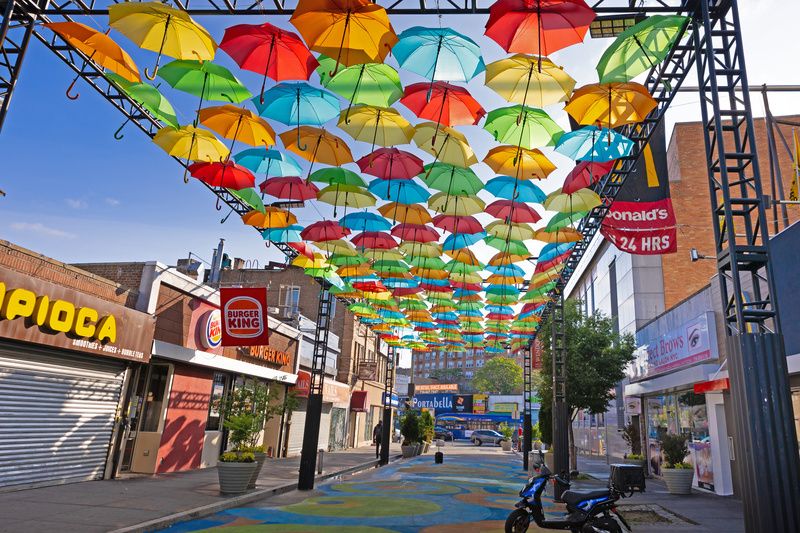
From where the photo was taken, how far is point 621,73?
333 inches

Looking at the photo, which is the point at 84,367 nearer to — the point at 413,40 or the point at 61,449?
the point at 61,449

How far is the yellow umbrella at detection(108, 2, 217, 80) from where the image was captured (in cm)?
805

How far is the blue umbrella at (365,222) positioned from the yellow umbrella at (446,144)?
4315 mm

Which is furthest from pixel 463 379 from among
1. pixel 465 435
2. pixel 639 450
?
pixel 639 450

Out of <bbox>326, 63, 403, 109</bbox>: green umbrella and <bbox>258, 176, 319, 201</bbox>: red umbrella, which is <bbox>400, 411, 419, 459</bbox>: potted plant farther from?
<bbox>326, 63, 403, 109</bbox>: green umbrella

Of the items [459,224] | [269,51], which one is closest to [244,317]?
[459,224]

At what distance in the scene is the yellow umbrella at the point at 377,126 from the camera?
33.4 feet

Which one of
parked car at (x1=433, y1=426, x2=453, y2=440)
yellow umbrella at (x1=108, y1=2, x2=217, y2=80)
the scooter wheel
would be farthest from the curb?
parked car at (x1=433, y1=426, x2=453, y2=440)

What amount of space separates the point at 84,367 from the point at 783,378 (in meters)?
14.8

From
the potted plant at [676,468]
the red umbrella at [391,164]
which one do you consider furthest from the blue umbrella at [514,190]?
the potted plant at [676,468]

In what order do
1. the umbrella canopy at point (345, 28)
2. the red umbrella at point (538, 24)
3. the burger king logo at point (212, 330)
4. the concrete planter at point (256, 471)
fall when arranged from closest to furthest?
the red umbrella at point (538, 24) → the umbrella canopy at point (345, 28) → the concrete planter at point (256, 471) → the burger king logo at point (212, 330)

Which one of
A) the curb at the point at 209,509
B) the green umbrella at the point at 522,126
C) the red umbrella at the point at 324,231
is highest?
the green umbrella at the point at 522,126

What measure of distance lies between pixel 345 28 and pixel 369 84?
126 centimetres

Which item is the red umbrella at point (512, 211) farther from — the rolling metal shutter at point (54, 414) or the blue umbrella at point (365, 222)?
the rolling metal shutter at point (54, 414)
